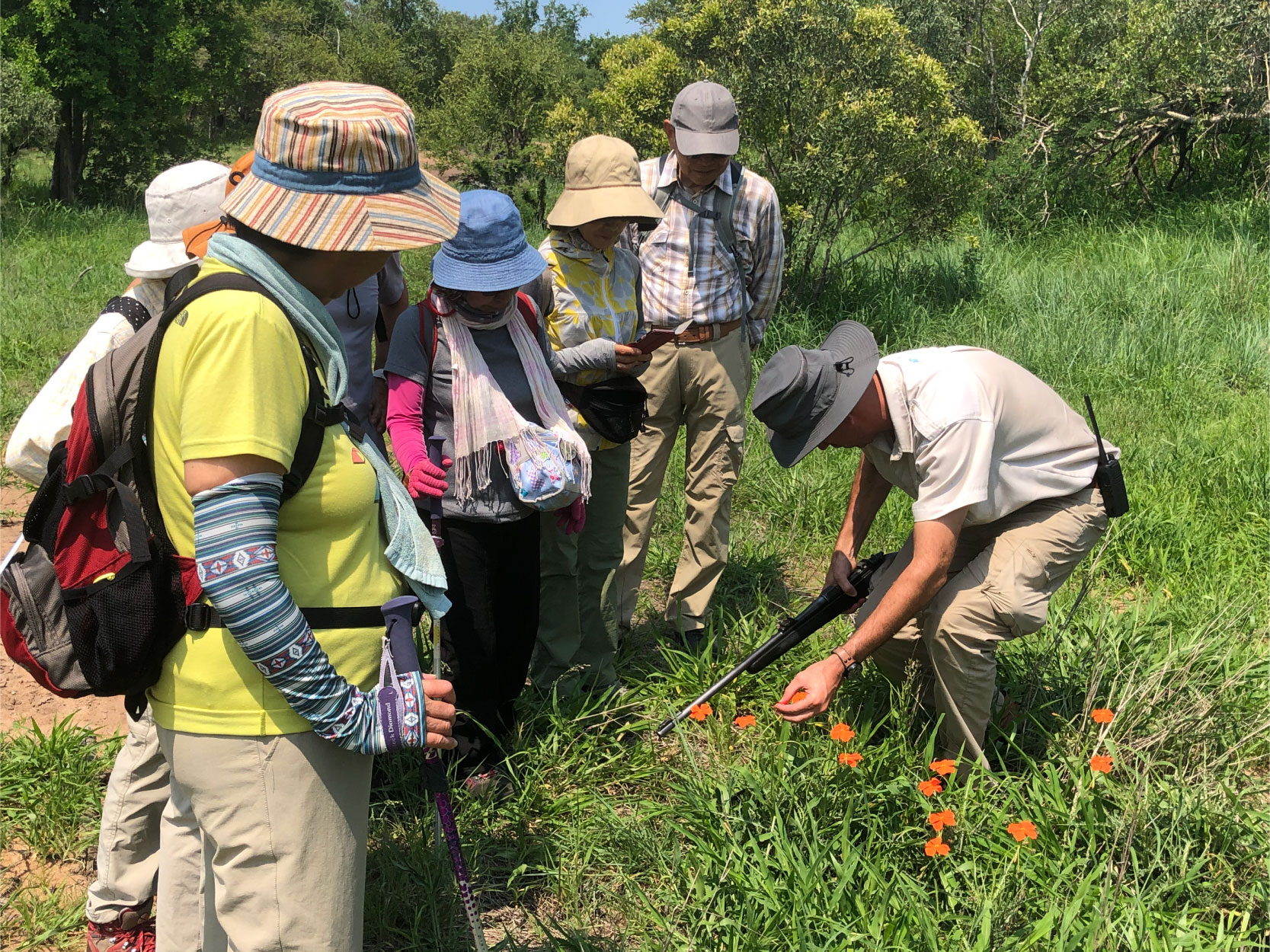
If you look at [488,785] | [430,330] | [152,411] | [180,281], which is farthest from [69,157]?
[152,411]

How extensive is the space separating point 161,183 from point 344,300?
0.74 m

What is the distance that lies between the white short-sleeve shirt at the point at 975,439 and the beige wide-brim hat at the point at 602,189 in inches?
40.9

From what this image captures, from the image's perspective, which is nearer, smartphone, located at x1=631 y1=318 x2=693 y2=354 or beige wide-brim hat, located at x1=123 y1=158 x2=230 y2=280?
beige wide-brim hat, located at x1=123 y1=158 x2=230 y2=280

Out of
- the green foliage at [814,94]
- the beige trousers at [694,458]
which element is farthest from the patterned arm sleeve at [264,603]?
the green foliage at [814,94]

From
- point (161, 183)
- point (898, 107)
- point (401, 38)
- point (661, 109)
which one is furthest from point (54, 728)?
point (401, 38)

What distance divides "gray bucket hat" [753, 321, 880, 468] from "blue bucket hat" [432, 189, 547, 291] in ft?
2.26

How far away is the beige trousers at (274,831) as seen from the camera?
1659mm

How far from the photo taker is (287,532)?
1625mm

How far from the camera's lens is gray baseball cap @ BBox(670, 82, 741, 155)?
4004 mm

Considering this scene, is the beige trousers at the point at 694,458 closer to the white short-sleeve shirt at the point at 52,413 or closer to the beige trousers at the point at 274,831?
the white short-sleeve shirt at the point at 52,413

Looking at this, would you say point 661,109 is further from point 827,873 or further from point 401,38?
point 401,38

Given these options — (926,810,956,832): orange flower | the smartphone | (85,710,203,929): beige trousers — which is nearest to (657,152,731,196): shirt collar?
the smartphone

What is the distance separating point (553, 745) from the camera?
3.22 m

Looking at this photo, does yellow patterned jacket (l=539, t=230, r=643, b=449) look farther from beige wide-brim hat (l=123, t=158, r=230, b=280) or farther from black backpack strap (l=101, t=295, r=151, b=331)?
black backpack strap (l=101, t=295, r=151, b=331)
